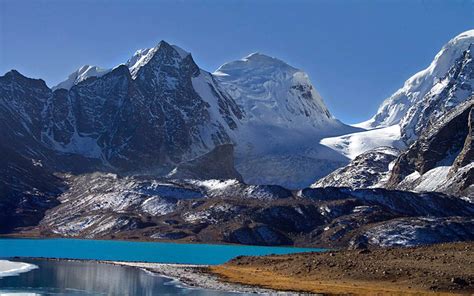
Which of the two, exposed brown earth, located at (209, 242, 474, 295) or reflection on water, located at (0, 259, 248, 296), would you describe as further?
exposed brown earth, located at (209, 242, 474, 295)

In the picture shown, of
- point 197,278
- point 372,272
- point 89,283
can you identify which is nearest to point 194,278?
point 197,278

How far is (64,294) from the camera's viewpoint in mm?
77562

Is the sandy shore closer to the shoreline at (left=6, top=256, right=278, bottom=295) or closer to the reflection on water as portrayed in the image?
the shoreline at (left=6, top=256, right=278, bottom=295)

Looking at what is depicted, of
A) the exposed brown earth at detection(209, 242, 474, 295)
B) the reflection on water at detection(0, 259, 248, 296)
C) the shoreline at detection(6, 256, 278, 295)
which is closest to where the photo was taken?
the reflection on water at detection(0, 259, 248, 296)

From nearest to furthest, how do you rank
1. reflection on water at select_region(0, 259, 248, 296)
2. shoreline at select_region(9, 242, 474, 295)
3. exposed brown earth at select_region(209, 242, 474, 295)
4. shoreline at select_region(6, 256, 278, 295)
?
reflection on water at select_region(0, 259, 248, 296) < exposed brown earth at select_region(209, 242, 474, 295) < shoreline at select_region(9, 242, 474, 295) < shoreline at select_region(6, 256, 278, 295)

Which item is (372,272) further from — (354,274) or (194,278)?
(194,278)

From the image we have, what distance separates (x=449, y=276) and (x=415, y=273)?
4.81 m

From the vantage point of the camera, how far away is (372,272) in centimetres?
9112

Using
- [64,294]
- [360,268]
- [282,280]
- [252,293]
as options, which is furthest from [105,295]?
[360,268]

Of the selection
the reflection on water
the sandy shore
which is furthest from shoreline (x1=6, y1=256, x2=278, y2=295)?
the reflection on water

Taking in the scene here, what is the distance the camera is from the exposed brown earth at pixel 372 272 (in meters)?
81.9

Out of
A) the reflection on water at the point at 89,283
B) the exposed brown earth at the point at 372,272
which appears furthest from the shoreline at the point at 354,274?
the reflection on water at the point at 89,283

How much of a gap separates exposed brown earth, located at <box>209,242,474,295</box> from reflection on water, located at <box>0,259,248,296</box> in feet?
36.7

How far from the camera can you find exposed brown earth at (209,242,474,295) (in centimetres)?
8194
